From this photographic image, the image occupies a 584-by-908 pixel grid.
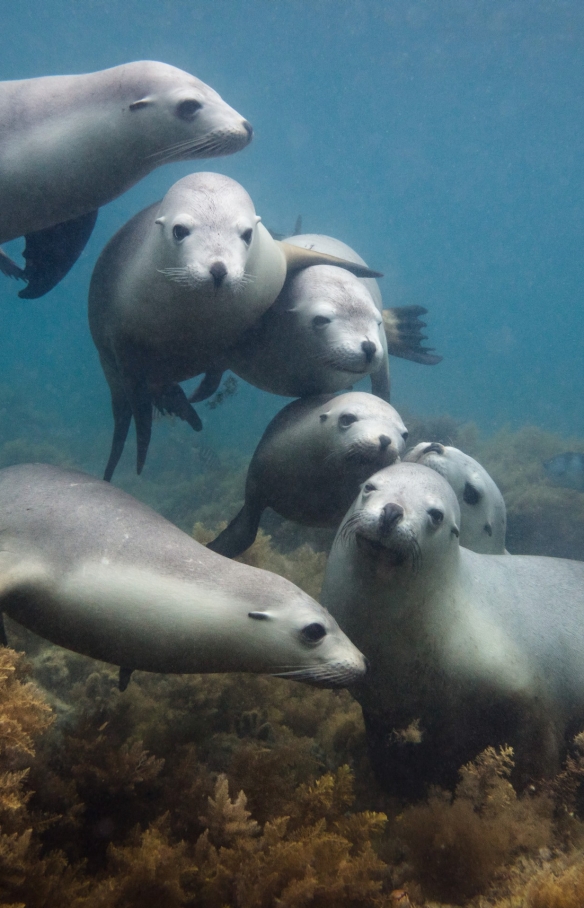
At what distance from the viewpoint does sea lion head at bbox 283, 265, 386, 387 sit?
363 centimetres

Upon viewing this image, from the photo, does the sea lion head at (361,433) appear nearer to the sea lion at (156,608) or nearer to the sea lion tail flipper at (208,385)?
the sea lion at (156,608)

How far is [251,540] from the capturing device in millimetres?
4086

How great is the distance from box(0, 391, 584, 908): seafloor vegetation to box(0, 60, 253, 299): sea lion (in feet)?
9.38

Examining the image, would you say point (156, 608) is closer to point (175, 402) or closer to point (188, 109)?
point (175, 402)

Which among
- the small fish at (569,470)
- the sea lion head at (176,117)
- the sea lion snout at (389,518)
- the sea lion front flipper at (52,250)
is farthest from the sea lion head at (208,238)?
the small fish at (569,470)

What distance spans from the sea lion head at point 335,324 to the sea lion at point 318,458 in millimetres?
267

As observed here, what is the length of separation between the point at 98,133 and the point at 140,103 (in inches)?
12.6

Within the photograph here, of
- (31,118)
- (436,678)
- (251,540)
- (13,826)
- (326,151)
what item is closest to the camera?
(13,826)

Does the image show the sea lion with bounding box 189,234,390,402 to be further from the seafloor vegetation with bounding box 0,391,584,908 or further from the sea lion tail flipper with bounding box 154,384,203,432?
the seafloor vegetation with bounding box 0,391,584,908

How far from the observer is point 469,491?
12.3 feet

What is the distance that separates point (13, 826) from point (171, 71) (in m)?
4.16

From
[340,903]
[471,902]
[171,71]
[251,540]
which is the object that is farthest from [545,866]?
[171,71]

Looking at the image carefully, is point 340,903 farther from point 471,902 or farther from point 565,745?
point 565,745

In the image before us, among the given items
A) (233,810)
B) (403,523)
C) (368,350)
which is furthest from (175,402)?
(233,810)
